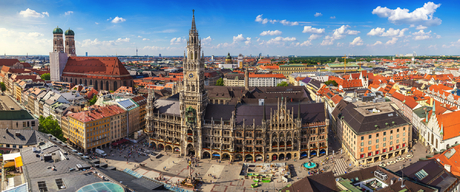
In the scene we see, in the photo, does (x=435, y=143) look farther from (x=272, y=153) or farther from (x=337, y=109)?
(x=272, y=153)

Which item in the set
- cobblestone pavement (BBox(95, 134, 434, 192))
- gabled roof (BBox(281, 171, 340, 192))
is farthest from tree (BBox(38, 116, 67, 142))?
gabled roof (BBox(281, 171, 340, 192))

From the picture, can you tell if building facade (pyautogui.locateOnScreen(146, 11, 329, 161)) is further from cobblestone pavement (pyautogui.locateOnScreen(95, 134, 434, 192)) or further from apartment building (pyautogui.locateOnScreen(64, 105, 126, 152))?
apartment building (pyautogui.locateOnScreen(64, 105, 126, 152))

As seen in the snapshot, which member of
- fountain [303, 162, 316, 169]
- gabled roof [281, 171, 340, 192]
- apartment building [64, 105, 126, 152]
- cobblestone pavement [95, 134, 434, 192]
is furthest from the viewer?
apartment building [64, 105, 126, 152]

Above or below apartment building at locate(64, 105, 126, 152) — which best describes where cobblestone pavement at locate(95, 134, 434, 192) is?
below

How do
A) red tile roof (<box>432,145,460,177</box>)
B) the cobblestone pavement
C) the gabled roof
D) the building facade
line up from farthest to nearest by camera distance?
the building facade < the cobblestone pavement < red tile roof (<box>432,145,460,177</box>) < the gabled roof

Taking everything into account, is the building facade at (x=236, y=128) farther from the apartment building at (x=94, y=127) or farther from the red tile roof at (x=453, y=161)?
the red tile roof at (x=453, y=161)

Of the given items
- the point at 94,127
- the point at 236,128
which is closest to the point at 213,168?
the point at 236,128

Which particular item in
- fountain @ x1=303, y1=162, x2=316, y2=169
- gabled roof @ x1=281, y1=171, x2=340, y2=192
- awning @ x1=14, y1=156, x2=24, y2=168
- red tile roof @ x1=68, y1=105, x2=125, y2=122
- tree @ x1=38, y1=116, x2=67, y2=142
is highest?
red tile roof @ x1=68, y1=105, x2=125, y2=122
